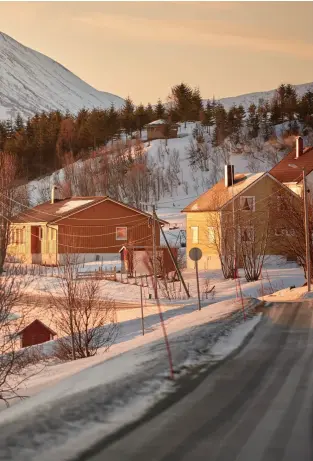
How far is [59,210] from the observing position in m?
62.4

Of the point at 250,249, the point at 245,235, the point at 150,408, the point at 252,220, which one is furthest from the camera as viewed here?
the point at 252,220

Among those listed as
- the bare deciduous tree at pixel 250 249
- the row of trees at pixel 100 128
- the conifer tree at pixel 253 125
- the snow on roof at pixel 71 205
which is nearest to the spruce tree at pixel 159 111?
the row of trees at pixel 100 128

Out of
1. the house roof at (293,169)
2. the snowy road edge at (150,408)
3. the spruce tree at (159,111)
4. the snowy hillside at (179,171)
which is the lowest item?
the snowy road edge at (150,408)

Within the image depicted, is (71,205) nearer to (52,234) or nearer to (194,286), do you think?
(52,234)

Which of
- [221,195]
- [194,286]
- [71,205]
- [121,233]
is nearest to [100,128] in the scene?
[71,205]

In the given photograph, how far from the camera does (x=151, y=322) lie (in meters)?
Answer: 32.3

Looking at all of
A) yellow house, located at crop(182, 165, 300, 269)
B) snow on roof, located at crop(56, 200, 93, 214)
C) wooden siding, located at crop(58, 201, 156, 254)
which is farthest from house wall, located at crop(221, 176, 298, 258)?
snow on roof, located at crop(56, 200, 93, 214)

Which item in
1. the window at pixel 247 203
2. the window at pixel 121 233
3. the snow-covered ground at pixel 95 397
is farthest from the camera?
the window at pixel 121 233

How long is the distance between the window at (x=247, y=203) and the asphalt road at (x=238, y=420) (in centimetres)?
4443

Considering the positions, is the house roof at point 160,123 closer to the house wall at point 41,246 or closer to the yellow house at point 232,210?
the yellow house at point 232,210

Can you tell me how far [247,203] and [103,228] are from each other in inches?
448

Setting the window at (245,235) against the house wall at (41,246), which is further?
the house wall at (41,246)

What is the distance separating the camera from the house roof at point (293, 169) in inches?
2645

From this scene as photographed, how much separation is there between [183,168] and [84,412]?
4274 inches
